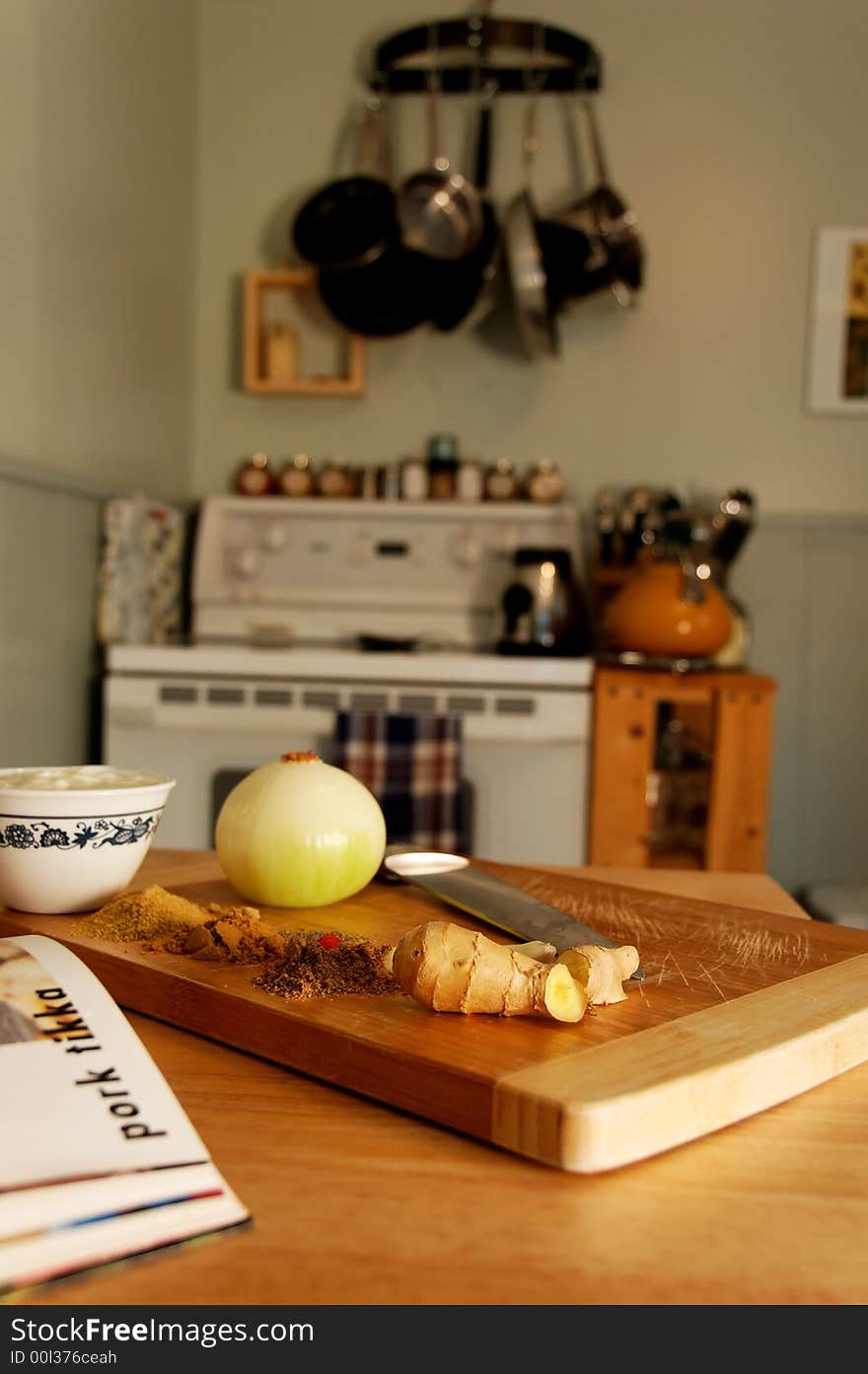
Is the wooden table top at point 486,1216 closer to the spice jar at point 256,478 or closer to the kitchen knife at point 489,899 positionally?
the kitchen knife at point 489,899

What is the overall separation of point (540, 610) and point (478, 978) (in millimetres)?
1903

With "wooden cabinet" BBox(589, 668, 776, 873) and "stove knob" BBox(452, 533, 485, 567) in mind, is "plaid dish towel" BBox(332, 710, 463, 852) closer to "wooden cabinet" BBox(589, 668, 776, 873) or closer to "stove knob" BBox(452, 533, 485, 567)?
"wooden cabinet" BBox(589, 668, 776, 873)

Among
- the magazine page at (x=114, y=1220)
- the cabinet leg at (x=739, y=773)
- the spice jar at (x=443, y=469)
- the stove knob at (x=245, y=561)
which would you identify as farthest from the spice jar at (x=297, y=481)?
the magazine page at (x=114, y=1220)

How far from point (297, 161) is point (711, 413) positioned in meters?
1.13

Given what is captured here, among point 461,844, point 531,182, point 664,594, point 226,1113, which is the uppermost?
point 531,182

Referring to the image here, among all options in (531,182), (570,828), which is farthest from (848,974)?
(531,182)

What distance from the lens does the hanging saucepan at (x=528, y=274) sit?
2.63m

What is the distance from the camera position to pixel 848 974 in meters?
0.69

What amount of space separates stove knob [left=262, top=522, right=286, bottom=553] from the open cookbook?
2278mm

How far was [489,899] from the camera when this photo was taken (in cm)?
82

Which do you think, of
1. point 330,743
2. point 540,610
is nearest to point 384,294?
point 540,610

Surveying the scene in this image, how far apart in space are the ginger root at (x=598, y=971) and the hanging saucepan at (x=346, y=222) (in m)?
2.32

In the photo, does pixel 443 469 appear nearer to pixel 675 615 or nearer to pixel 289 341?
pixel 289 341

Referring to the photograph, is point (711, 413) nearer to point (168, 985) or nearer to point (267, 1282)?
point (168, 985)
